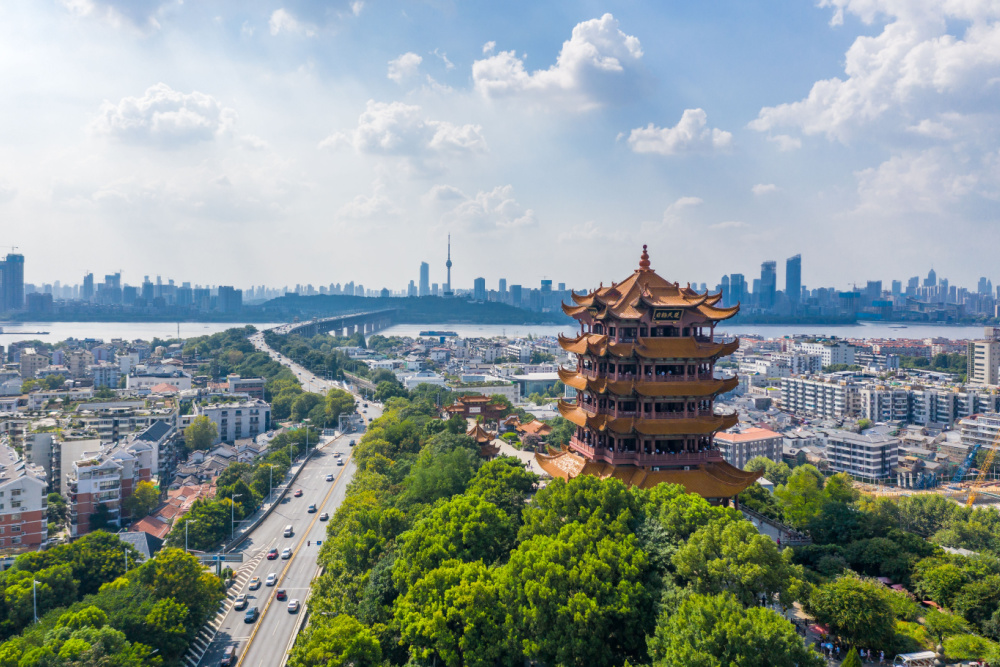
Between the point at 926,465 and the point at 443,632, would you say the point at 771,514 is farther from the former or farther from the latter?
the point at 926,465

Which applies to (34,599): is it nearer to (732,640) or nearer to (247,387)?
(732,640)

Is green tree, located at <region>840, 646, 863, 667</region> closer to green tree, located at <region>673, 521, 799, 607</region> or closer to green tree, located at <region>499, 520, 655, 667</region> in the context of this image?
green tree, located at <region>673, 521, 799, 607</region>

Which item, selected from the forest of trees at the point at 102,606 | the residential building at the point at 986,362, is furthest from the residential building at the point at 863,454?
the forest of trees at the point at 102,606

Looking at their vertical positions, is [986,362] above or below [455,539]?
below


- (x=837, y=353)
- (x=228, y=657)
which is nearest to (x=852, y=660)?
(x=228, y=657)

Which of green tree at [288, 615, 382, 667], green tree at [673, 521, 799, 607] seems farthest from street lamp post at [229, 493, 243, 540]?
green tree at [673, 521, 799, 607]

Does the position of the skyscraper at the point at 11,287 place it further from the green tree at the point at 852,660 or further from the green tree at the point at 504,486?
the green tree at the point at 852,660

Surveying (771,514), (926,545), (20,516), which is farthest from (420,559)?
(20,516)
